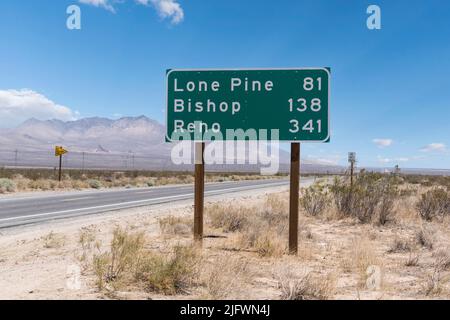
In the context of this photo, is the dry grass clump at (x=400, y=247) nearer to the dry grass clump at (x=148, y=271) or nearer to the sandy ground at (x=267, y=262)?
the sandy ground at (x=267, y=262)

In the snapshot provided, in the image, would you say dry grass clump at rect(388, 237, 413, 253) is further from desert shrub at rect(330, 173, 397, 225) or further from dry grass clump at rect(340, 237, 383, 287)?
desert shrub at rect(330, 173, 397, 225)

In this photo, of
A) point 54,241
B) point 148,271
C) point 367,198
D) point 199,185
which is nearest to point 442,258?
point 199,185

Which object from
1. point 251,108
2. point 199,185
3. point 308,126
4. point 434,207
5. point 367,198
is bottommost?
point 434,207

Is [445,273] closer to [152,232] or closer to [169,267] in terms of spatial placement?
[169,267]

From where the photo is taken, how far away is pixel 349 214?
1493cm

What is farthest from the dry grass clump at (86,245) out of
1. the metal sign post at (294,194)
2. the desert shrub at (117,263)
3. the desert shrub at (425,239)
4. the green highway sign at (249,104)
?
the desert shrub at (425,239)

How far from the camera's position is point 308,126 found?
887 centimetres

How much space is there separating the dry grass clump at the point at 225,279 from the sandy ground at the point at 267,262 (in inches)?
1.9

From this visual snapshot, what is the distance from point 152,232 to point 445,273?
6659 millimetres

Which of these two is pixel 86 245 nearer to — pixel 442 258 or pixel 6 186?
pixel 442 258

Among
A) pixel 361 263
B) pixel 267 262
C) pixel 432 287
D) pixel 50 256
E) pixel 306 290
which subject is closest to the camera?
pixel 306 290

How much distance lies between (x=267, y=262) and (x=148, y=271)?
243cm

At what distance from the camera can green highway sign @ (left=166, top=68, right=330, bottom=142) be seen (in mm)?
8881
